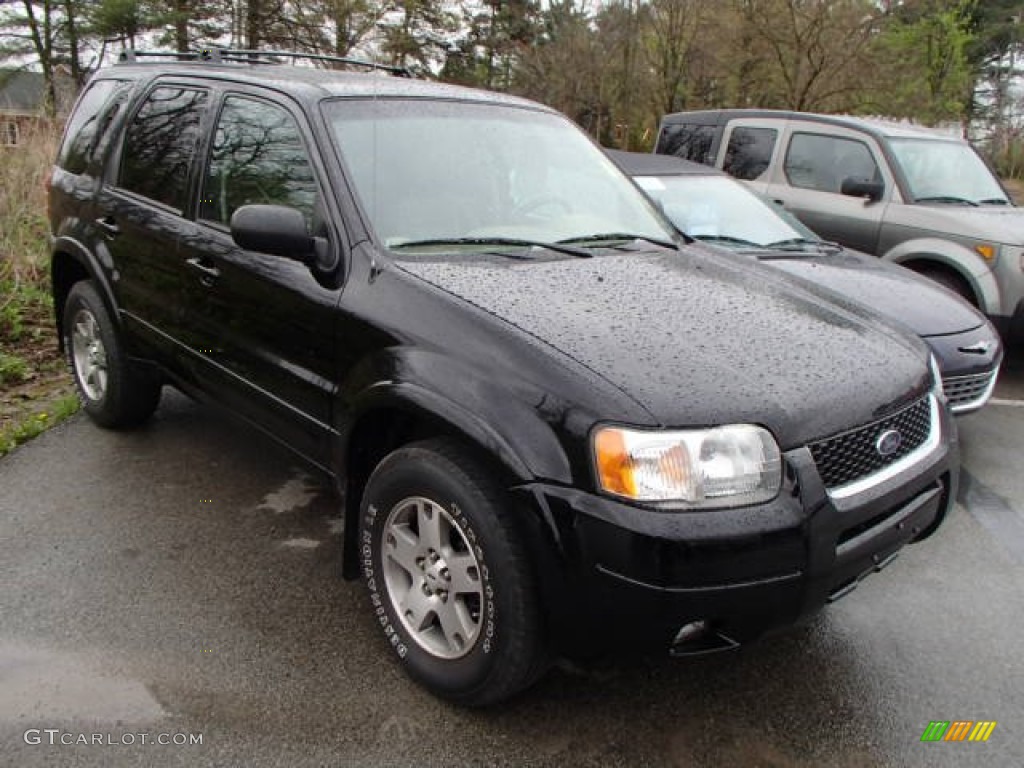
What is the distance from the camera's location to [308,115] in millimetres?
3082

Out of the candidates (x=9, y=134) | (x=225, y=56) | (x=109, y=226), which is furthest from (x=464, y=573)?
(x=9, y=134)

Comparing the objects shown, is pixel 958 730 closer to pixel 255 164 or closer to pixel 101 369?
pixel 255 164

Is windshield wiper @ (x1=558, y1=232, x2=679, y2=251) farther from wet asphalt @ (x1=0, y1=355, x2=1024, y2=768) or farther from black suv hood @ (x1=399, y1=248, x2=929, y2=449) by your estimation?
wet asphalt @ (x1=0, y1=355, x2=1024, y2=768)

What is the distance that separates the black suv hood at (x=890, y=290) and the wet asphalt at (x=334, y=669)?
1300 mm

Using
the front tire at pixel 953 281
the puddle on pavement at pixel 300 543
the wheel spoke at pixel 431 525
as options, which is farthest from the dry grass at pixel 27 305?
the front tire at pixel 953 281

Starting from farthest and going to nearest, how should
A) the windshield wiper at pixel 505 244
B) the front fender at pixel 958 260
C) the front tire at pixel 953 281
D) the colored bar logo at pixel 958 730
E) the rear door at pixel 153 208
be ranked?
the front tire at pixel 953 281, the front fender at pixel 958 260, the rear door at pixel 153 208, the windshield wiper at pixel 505 244, the colored bar logo at pixel 958 730

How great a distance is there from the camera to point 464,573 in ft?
8.06

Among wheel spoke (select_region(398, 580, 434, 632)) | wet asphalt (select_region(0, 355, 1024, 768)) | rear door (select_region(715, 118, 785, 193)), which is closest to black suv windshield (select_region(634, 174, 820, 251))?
rear door (select_region(715, 118, 785, 193))

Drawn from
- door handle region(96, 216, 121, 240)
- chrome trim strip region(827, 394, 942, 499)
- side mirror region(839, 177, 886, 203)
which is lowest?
chrome trim strip region(827, 394, 942, 499)

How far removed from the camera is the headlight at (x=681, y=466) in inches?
84.0

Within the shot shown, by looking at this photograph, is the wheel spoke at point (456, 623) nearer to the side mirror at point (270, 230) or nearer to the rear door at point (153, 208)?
the side mirror at point (270, 230)

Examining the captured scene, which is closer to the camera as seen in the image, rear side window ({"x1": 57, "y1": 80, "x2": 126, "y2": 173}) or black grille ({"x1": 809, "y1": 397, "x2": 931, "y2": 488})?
black grille ({"x1": 809, "y1": 397, "x2": 931, "y2": 488})

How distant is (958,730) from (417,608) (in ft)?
5.58

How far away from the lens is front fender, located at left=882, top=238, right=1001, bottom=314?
247 inches
